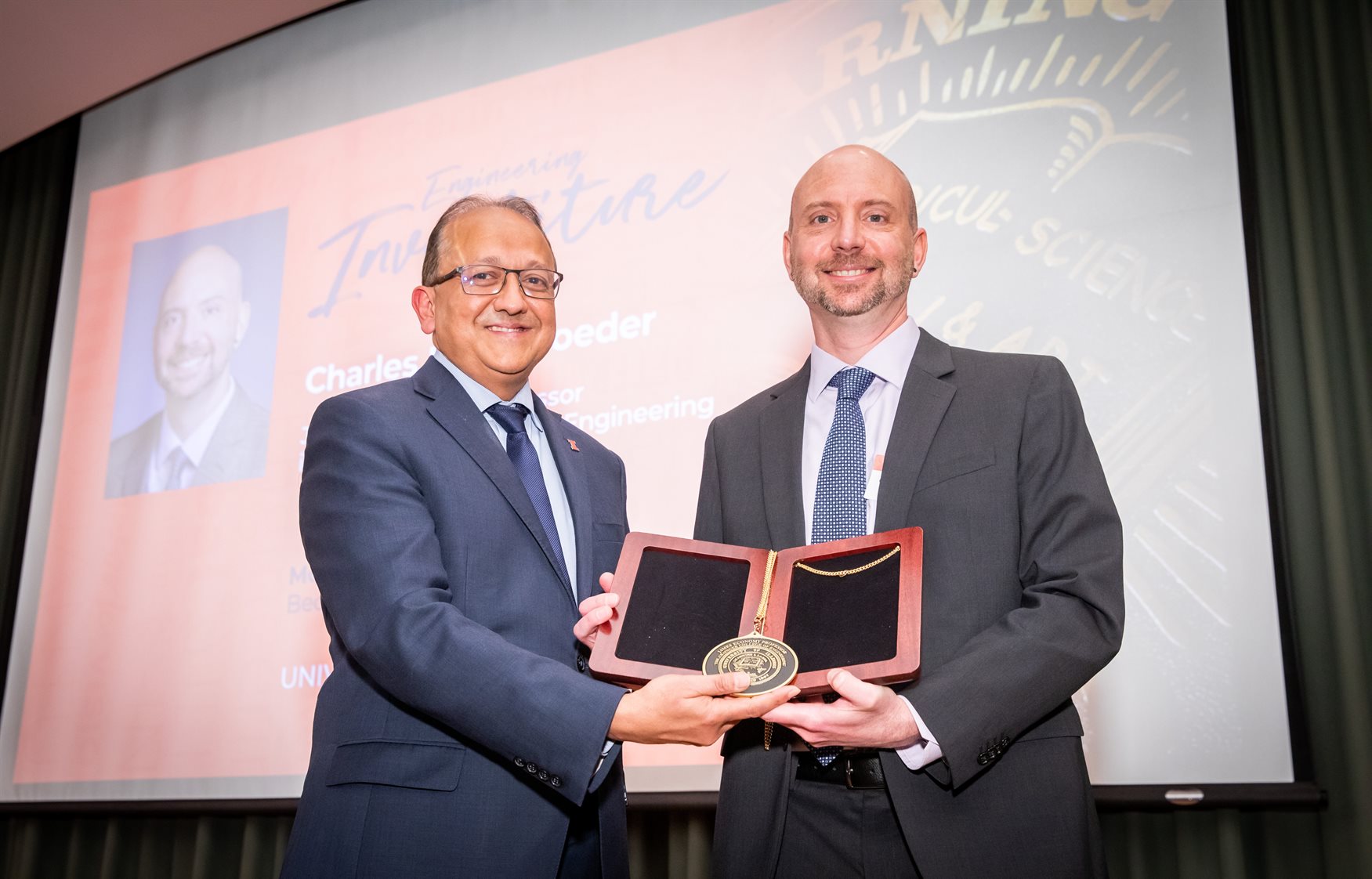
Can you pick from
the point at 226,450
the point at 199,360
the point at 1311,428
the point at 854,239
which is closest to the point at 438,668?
the point at 854,239

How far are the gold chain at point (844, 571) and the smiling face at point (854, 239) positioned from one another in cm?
59

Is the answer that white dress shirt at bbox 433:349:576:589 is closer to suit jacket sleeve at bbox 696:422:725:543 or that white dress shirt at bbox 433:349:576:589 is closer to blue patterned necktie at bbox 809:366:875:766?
suit jacket sleeve at bbox 696:422:725:543

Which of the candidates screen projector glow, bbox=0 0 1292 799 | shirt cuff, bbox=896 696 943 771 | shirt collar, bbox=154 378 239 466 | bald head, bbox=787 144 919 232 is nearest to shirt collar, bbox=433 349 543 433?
bald head, bbox=787 144 919 232

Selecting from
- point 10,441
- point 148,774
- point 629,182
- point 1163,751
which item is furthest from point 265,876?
point 1163,751

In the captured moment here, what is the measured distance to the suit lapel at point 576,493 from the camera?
2.03m

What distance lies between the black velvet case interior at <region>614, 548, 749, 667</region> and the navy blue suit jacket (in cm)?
10

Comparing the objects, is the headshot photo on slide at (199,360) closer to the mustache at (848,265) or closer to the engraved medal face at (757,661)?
the mustache at (848,265)

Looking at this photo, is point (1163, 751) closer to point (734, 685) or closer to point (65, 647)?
point (734, 685)

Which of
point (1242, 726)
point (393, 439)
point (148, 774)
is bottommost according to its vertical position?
point (148, 774)

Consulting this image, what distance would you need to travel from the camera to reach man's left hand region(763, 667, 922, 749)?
155 centimetres

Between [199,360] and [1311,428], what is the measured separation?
13.0 feet

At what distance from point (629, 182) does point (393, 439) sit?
2.06 m

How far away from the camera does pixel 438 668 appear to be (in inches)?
66.5

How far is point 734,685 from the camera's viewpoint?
158 cm
